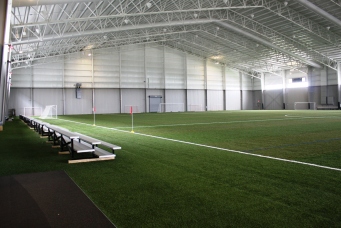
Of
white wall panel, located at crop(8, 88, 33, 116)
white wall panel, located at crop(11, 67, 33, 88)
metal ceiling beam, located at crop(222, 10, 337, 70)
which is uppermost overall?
metal ceiling beam, located at crop(222, 10, 337, 70)

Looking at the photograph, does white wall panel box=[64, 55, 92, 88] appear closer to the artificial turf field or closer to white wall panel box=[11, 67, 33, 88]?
white wall panel box=[11, 67, 33, 88]

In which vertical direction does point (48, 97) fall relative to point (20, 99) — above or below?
above

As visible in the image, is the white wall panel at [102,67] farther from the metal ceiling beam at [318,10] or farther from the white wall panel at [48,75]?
the metal ceiling beam at [318,10]

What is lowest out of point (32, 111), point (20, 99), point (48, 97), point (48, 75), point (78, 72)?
point (32, 111)

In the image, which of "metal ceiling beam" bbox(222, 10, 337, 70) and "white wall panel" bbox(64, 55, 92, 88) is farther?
"white wall panel" bbox(64, 55, 92, 88)

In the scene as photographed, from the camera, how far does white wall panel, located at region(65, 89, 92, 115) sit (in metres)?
47.8

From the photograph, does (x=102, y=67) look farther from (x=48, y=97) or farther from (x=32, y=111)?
(x=32, y=111)

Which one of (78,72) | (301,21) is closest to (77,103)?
(78,72)

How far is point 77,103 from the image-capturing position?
48.5 meters

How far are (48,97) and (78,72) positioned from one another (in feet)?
21.2

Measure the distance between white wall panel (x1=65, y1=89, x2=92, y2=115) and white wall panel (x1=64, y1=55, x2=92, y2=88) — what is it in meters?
1.12

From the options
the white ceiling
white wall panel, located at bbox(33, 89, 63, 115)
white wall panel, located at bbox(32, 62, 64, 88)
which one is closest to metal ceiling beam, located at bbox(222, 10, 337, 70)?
the white ceiling

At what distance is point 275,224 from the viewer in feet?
11.4

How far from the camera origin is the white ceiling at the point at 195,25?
26734 millimetres
